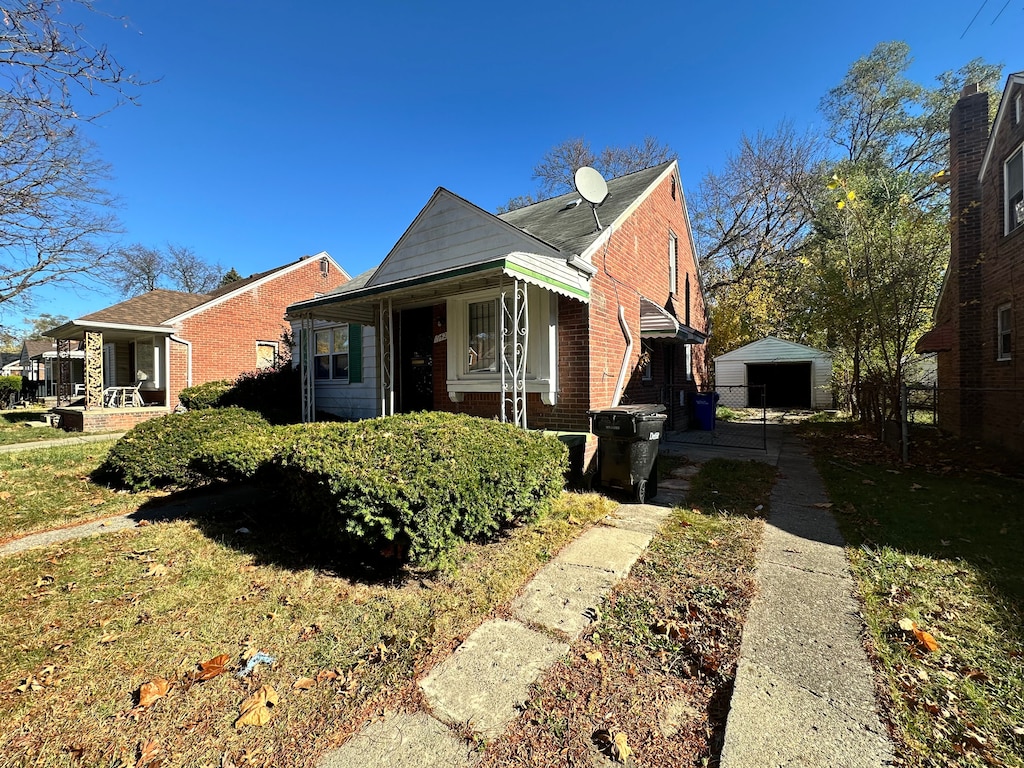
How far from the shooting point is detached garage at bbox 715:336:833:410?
68.1 ft

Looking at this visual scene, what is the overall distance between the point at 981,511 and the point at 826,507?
1.59 m

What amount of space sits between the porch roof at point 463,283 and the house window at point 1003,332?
8.89 m

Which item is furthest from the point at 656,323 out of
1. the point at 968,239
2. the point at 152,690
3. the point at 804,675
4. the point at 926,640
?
the point at 152,690

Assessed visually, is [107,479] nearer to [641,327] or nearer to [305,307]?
[305,307]

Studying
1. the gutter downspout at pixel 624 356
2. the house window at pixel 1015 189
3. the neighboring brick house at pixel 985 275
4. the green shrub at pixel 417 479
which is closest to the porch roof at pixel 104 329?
the green shrub at pixel 417 479

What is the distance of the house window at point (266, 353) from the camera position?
19438mm

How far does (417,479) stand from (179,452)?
484 cm

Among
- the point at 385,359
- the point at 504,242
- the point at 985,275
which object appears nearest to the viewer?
the point at 504,242

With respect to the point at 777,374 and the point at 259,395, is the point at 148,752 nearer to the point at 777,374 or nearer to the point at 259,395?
the point at 259,395

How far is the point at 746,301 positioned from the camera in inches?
882

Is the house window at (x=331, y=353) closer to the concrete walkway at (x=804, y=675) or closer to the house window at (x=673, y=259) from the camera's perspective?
the house window at (x=673, y=259)

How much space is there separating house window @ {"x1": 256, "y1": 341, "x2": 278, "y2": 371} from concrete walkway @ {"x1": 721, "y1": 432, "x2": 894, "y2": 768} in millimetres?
20389

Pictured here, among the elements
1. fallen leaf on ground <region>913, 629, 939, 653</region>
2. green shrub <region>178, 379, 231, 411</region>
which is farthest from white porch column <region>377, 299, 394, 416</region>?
fallen leaf on ground <region>913, 629, 939, 653</region>

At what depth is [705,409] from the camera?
12.4 m
